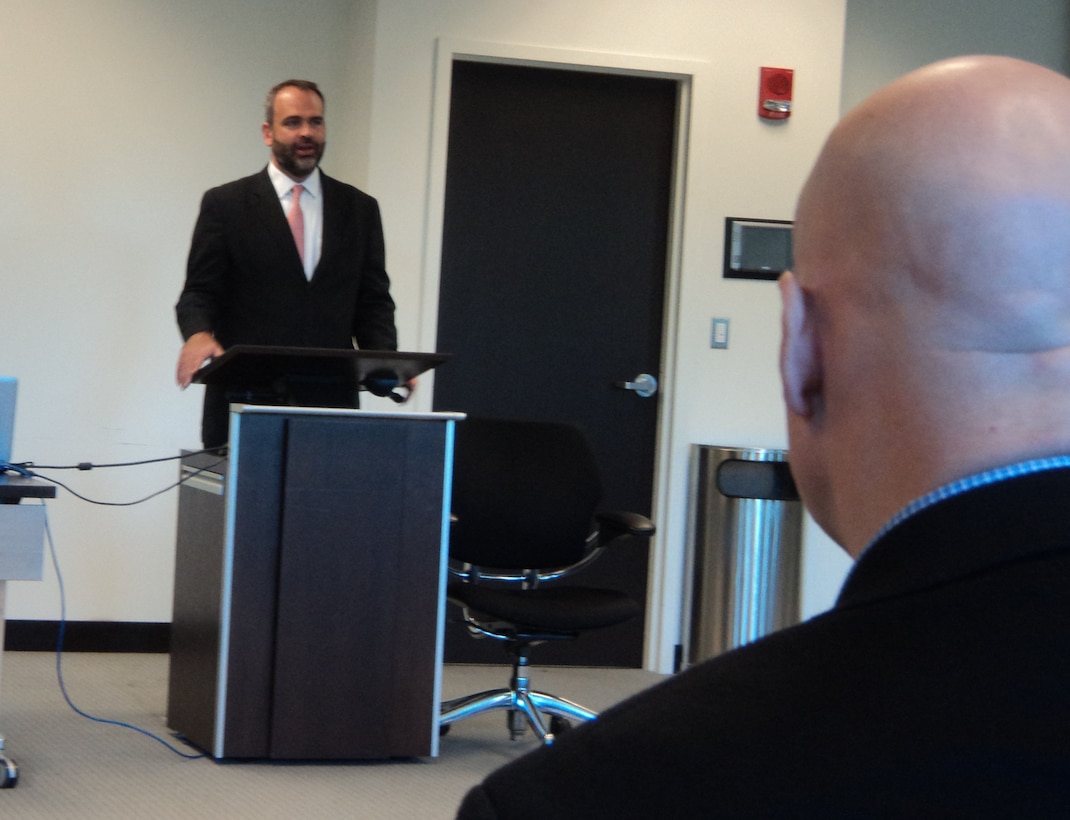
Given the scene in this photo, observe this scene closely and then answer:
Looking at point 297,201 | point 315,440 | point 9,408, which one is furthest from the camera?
point 297,201

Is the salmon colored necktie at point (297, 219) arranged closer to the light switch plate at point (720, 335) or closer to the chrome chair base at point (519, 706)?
the chrome chair base at point (519, 706)

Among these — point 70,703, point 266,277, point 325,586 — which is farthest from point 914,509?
point 70,703

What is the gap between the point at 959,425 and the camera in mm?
522

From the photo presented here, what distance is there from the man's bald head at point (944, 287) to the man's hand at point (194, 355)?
2.63m

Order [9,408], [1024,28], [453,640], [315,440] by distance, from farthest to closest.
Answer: [1024,28] < [453,640] < [315,440] < [9,408]

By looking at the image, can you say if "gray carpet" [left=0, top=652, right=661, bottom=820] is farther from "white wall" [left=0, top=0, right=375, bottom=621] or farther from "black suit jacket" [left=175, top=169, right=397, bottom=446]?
"black suit jacket" [left=175, top=169, right=397, bottom=446]

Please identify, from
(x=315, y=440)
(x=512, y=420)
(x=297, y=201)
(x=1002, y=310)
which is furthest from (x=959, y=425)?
(x=297, y=201)

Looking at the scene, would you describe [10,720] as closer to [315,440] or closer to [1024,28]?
[315,440]

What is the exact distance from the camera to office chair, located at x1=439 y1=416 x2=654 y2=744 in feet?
11.5

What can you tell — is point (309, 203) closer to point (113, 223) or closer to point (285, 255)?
point (285, 255)

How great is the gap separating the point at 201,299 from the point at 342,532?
34.9 inches

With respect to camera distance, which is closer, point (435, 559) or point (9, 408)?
point (9, 408)

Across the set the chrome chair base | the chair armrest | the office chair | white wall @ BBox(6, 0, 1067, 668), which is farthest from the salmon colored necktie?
the chrome chair base

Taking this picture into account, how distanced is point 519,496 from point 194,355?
1.02m
